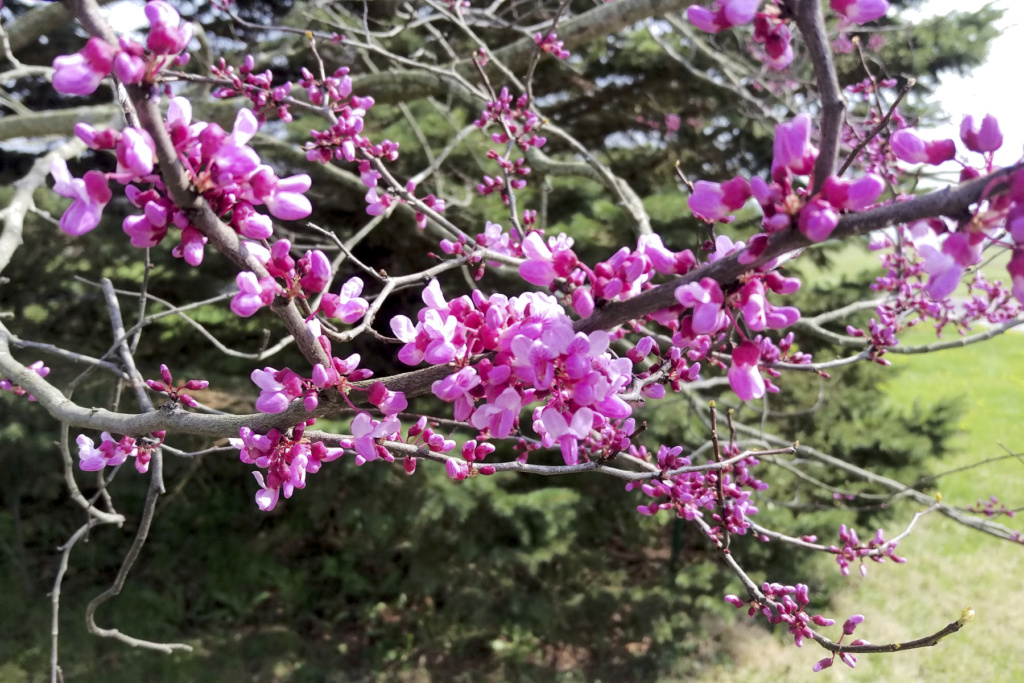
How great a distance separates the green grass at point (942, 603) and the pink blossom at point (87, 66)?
502cm

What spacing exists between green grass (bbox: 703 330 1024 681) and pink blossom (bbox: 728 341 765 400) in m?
4.52

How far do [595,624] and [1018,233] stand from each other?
177 inches

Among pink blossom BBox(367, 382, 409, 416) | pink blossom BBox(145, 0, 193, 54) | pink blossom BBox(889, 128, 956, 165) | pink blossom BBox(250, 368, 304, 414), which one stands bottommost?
pink blossom BBox(250, 368, 304, 414)

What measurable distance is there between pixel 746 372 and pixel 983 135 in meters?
0.34

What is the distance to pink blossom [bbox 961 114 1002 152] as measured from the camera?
0.60m

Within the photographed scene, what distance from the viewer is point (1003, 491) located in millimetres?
5980

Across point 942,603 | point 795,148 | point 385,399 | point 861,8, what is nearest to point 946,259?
point 795,148

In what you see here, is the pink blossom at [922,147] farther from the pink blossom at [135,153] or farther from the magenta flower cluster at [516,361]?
the pink blossom at [135,153]

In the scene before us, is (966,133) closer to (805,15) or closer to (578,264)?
(805,15)

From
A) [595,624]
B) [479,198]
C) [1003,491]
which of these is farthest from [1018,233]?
[1003,491]


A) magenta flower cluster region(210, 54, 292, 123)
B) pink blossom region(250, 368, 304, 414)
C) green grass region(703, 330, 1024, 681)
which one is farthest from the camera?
green grass region(703, 330, 1024, 681)

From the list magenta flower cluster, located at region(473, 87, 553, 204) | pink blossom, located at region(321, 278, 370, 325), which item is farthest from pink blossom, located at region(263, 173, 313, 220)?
magenta flower cluster, located at region(473, 87, 553, 204)

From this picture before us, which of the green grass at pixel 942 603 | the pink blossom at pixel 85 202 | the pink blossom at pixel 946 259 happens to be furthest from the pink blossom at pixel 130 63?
the green grass at pixel 942 603

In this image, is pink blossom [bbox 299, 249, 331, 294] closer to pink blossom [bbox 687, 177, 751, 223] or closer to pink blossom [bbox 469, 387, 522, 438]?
pink blossom [bbox 469, 387, 522, 438]
